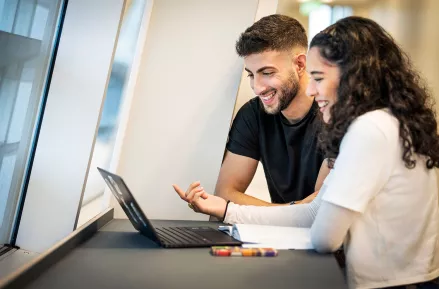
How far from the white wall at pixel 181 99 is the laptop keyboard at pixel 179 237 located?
26.9 inches

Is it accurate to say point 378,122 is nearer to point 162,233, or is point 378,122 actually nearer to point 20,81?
point 162,233

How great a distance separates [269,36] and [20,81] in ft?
2.82

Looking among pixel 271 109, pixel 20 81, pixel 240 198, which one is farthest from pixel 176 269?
→ pixel 271 109

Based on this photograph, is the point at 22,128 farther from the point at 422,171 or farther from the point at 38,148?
the point at 422,171

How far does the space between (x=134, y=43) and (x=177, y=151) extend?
45cm

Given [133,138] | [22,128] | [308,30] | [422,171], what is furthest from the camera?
[308,30]

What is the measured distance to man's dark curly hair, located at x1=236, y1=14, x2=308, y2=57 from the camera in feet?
5.90

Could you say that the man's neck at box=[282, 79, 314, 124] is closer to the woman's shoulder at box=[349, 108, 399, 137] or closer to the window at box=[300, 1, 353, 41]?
the window at box=[300, 1, 353, 41]

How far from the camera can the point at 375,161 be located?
Result: 1.02 metres

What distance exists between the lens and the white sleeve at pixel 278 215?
1390 millimetres

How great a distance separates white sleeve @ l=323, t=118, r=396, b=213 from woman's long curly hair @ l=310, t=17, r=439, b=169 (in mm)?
86

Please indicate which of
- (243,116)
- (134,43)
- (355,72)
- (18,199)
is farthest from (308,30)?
(18,199)

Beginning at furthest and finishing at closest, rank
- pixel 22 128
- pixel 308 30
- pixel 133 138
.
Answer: pixel 308 30 < pixel 133 138 < pixel 22 128

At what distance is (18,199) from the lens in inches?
61.6
